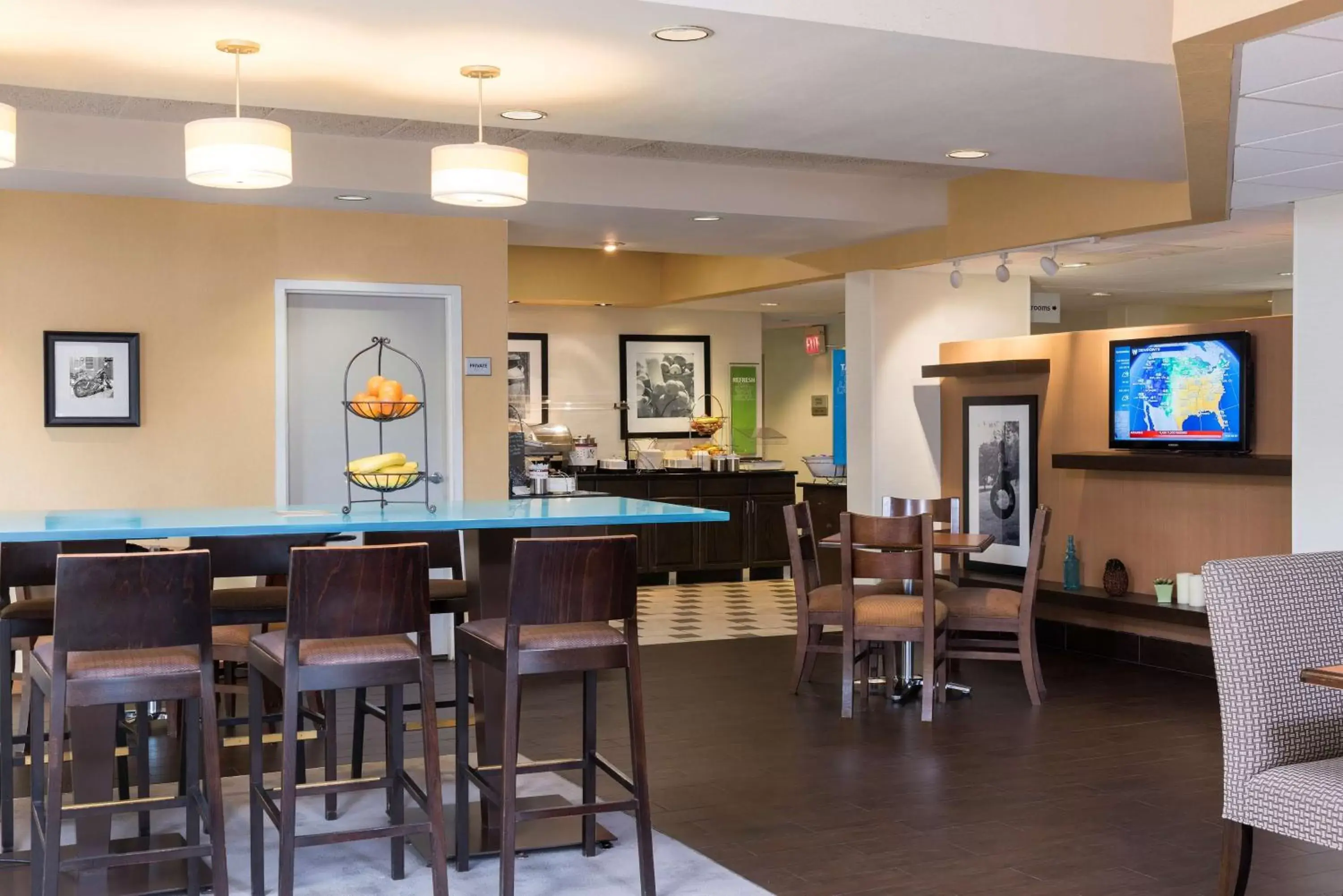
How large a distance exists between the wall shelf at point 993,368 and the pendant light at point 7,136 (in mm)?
5814

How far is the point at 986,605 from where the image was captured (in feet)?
21.3

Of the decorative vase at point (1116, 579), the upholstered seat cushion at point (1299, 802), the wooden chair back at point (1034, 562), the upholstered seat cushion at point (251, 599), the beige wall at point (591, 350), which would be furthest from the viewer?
the beige wall at point (591, 350)

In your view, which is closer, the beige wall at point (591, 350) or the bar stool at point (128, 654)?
the bar stool at point (128, 654)

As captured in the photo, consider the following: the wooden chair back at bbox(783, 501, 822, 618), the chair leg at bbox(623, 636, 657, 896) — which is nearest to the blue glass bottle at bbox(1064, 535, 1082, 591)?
the wooden chair back at bbox(783, 501, 822, 618)

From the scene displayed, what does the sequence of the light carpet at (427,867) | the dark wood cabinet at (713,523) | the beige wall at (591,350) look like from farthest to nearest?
the beige wall at (591,350)
the dark wood cabinet at (713,523)
the light carpet at (427,867)

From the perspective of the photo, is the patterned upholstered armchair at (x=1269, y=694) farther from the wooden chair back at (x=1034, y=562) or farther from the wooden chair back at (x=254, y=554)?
the wooden chair back at (x=254, y=554)

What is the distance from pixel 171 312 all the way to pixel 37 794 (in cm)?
355

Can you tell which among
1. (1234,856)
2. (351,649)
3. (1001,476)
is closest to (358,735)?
(351,649)

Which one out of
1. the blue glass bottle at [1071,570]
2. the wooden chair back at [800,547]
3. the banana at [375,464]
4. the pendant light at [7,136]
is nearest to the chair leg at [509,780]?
the banana at [375,464]

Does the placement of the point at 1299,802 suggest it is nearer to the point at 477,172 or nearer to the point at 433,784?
the point at 433,784

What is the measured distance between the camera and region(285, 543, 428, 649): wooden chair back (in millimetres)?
3438

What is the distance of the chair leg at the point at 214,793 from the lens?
338 centimetres

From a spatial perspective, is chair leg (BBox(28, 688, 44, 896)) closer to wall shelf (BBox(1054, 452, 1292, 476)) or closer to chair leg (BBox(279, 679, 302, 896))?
chair leg (BBox(279, 679, 302, 896))

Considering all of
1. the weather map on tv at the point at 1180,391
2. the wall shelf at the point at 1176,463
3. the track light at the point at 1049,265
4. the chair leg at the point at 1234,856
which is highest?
the track light at the point at 1049,265
